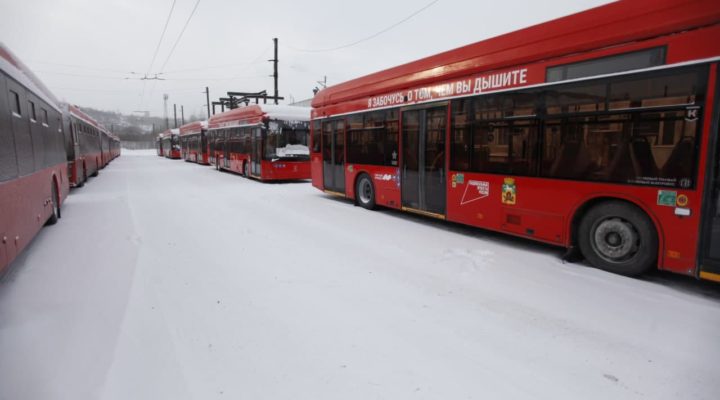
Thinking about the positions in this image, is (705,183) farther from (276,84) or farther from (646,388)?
(276,84)

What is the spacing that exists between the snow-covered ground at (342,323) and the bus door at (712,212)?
0.40 m

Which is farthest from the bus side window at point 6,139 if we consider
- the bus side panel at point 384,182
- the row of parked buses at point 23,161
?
the bus side panel at point 384,182

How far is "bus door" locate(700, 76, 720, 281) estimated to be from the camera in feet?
12.9

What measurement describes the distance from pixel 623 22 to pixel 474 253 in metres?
3.50

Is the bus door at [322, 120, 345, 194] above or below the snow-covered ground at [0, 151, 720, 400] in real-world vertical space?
above

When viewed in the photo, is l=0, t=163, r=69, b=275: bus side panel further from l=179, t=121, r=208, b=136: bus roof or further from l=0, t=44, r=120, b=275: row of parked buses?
l=179, t=121, r=208, b=136: bus roof

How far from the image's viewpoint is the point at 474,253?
5906mm

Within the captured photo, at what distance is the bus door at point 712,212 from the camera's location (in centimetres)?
393

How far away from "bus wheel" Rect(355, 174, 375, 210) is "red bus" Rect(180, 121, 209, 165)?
2239 centimetres

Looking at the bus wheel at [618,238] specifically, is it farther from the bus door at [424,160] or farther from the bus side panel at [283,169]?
the bus side panel at [283,169]

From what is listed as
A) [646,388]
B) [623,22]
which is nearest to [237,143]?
[623,22]

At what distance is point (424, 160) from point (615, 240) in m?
3.73

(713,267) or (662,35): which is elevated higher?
(662,35)

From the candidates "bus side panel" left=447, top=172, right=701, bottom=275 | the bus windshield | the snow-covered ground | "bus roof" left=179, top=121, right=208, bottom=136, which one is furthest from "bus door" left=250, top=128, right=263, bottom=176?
"bus roof" left=179, top=121, right=208, bottom=136
